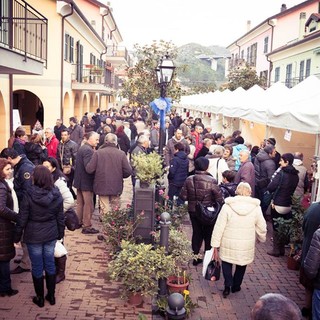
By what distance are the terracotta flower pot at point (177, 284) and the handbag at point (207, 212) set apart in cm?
121

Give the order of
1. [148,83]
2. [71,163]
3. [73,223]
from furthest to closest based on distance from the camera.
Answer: [148,83]
[71,163]
[73,223]

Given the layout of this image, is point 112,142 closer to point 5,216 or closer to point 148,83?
point 5,216

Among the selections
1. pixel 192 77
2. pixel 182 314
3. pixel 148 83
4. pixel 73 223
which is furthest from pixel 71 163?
pixel 192 77

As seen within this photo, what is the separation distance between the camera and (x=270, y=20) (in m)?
37.8

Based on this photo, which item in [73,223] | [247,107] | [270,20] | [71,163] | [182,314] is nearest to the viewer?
[182,314]

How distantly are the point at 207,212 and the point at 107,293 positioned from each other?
198 centimetres

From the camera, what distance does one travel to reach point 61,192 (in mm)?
6516

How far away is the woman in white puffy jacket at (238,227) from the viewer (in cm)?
622

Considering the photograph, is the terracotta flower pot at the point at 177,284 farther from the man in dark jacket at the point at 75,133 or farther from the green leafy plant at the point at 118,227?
the man in dark jacket at the point at 75,133

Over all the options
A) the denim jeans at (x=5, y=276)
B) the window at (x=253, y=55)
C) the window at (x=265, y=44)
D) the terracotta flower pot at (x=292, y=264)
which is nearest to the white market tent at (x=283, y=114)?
the terracotta flower pot at (x=292, y=264)

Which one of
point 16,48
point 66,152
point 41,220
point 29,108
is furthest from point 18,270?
point 29,108

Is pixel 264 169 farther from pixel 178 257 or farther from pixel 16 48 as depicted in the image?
pixel 16 48

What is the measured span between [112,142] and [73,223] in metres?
2.64

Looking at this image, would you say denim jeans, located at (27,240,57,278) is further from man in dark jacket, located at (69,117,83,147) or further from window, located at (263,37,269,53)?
window, located at (263,37,269,53)
